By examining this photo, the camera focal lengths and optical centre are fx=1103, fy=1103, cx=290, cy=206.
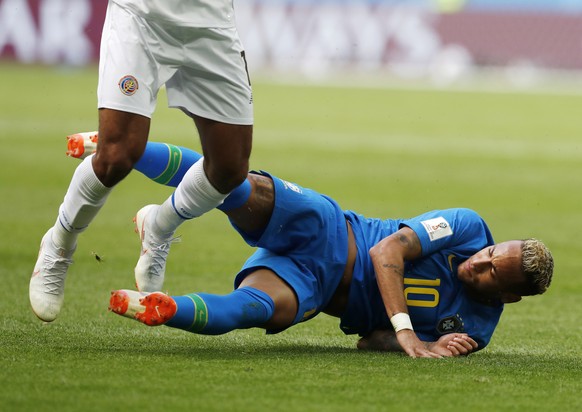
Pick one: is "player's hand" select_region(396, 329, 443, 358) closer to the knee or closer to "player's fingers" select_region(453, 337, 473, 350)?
"player's fingers" select_region(453, 337, 473, 350)

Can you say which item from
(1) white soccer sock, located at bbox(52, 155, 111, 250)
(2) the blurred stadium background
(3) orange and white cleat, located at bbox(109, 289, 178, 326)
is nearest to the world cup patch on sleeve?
(3) orange and white cleat, located at bbox(109, 289, 178, 326)

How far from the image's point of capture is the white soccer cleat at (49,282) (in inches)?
211

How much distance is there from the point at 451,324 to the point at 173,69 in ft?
6.05

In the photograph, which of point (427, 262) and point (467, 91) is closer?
point (427, 262)

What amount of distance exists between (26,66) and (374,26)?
1132 centimetres

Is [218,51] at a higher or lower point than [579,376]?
Result: higher

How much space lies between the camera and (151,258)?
5680 millimetres

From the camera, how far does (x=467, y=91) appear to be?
31812 millimetres

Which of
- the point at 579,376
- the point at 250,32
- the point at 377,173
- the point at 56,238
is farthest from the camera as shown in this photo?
the point at 250,32

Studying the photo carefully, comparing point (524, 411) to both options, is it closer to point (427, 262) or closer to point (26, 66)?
point (427, 262)

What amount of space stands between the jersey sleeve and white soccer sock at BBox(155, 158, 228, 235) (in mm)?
980

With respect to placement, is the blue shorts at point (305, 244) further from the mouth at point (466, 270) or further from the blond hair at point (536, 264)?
the blond hair at point (536, 264)

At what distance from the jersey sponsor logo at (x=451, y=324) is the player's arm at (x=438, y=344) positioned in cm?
7

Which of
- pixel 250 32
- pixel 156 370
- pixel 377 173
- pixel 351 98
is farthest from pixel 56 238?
pixel 250 32
